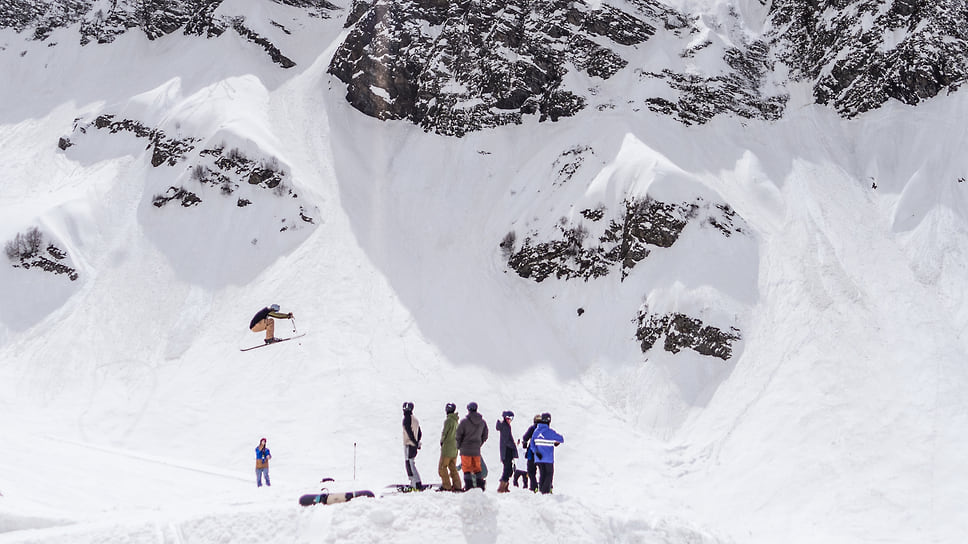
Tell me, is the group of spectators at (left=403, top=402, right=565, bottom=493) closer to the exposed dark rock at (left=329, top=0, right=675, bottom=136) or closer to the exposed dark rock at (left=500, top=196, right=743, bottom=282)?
the exposed dark rock at (left=500, top=196, right=743, bottom=282)

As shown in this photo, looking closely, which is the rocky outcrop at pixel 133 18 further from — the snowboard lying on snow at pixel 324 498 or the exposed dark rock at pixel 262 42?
the snowboard lying on snow at pixel 324 498

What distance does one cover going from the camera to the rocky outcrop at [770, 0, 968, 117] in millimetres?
43406

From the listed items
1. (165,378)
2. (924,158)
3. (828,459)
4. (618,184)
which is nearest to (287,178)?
(165,378)

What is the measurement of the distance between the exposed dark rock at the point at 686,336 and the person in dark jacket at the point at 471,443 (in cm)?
2093

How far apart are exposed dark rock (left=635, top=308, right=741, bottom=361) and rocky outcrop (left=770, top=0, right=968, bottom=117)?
20.7 m

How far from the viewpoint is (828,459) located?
26.1 meters

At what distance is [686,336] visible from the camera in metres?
32.8

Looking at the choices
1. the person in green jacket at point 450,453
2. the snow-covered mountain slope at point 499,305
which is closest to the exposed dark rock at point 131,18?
the snow-covered mountain slope at point 499,305

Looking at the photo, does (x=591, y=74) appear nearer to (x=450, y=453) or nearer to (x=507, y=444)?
(x=507, y=444)

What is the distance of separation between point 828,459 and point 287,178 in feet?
103

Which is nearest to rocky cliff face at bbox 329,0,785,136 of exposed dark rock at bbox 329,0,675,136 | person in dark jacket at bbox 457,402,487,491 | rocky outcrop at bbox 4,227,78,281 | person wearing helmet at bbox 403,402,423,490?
exposed dark rock at bbox 329,0,675,136

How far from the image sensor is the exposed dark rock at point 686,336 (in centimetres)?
3231

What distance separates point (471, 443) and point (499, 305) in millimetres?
24462

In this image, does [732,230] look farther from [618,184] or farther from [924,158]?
[924,158]
